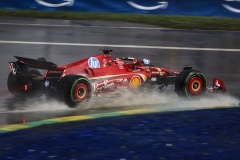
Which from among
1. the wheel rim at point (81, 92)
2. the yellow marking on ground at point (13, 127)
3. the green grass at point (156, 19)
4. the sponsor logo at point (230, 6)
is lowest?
the yellow marking on ground at point (13, 127)

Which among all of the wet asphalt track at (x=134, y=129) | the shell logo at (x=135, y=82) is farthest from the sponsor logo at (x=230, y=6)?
the shell logo at (x=135, y=82)

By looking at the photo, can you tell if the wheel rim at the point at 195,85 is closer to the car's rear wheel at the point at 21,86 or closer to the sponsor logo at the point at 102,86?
the sponsor logo at the point at 102,86

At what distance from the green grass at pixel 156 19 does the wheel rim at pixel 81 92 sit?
433 inches

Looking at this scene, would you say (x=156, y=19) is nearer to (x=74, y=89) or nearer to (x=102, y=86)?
(x=102, y=86)

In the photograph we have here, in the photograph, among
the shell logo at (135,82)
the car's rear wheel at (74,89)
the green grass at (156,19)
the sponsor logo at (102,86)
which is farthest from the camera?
the green grass at (156,19)

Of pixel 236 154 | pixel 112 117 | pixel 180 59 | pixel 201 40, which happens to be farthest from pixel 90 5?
pixel 236 154

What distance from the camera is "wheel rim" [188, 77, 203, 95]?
10883 mm

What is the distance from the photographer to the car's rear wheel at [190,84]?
10828 mm

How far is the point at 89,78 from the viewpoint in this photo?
10.4 metres

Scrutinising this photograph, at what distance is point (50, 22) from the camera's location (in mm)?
20328

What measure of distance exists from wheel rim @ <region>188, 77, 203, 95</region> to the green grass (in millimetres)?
9819

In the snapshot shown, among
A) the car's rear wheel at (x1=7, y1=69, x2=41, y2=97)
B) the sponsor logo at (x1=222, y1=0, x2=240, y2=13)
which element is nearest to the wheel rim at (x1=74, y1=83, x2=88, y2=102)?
the car's rear wheel at (x1=7, y1=69, x2=41, y2=97)

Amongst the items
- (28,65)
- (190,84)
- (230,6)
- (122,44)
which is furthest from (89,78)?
(230,6)

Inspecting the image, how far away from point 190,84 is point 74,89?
202 centimetres
